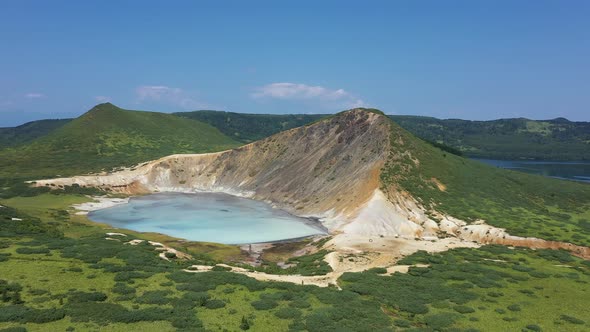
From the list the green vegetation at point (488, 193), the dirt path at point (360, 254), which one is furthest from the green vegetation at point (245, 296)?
the green vegetation at point (488, 193)

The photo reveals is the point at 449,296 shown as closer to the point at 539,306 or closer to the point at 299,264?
the point at 539,306

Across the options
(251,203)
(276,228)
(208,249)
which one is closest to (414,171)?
(276,228)

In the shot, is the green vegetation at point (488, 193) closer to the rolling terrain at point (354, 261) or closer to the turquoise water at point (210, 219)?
the rolling terrain at point (354, 261)

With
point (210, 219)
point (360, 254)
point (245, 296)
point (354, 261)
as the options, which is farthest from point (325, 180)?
point (245, 296)

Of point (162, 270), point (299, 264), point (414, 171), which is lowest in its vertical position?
point (299, 264)

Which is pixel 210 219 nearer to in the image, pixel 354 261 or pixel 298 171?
pixel 298 171
